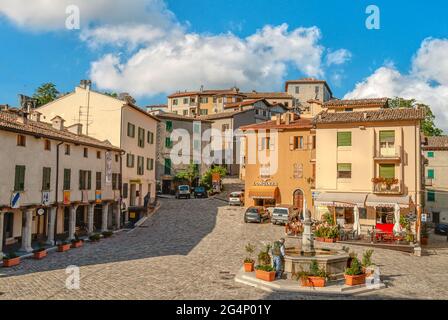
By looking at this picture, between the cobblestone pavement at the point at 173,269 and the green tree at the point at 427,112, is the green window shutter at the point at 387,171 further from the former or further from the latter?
the green tree at the point at 427,112

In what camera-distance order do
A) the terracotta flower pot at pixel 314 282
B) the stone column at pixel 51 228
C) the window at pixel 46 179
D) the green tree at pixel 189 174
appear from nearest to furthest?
the terracotta flower pot at pixel 314 282
the window at pixel 46 179
the stone column at pixel 51 228
the green tree at pixel 189 174

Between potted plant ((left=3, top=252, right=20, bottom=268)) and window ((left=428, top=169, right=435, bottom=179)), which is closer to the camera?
potted plant ((left=3, top=252, right=20, bottom=268))

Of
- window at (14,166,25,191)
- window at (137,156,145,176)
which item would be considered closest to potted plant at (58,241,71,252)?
window at (14,166,25,191)

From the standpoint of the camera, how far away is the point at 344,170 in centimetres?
3681

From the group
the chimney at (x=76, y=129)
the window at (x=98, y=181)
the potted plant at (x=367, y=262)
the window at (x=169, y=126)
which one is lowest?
the potted plant at (x=367, y=262)

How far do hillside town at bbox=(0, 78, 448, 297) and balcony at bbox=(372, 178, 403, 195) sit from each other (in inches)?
4.9

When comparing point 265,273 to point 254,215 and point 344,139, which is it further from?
point 344,139

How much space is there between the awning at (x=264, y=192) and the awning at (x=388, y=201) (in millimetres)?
12247

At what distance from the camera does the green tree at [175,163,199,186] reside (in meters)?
62.0

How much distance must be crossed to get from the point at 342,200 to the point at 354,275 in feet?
59.5

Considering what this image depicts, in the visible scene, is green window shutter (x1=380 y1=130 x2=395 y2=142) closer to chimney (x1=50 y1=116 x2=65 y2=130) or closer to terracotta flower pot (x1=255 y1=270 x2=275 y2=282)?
terracotta flower pot (x1=255 y1=270 x2=275 y2=282)

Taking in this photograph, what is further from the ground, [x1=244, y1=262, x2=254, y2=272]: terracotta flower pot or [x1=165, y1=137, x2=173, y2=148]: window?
[x1=165, y1=137, x2=173, y2=148]: window

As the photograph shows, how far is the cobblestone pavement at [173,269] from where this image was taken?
1638cm

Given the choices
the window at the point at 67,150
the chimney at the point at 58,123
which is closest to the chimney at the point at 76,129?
the chimney at the point at 58,123
